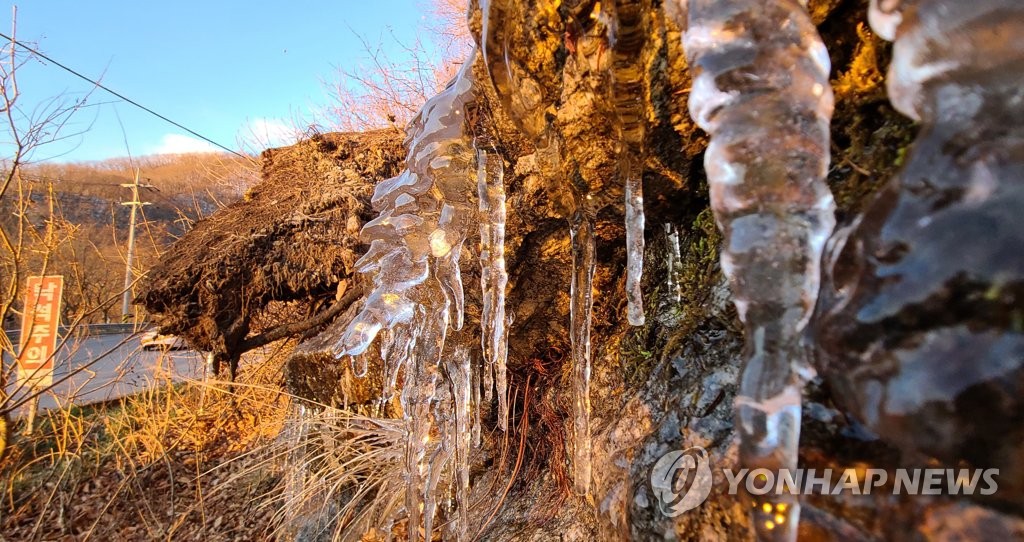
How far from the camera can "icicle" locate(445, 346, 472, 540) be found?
2.33 meters

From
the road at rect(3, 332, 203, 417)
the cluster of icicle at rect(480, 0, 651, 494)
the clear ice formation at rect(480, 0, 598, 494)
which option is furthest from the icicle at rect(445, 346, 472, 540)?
the road at rect(3, 332, 203, 417)

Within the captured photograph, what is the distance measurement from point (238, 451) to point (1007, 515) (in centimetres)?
669

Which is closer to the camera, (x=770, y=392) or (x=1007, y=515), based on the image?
(x=1007, y=515)

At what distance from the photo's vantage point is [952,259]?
1.57 feet

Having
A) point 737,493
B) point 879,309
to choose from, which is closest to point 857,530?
point 737,493

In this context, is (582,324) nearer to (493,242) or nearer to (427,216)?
(493,242)

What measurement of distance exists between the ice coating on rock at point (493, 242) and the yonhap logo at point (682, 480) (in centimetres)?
87

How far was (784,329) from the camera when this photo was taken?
652 millimetres

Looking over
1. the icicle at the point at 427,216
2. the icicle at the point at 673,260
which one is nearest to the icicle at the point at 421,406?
the icicle at the point at 427,216

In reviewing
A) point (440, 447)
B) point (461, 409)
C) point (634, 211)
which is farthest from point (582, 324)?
point (440, 447)

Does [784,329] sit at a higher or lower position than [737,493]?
higher

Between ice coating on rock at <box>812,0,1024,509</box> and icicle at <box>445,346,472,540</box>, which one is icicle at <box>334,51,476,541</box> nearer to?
icicle at <box>445,346,472,540</box>

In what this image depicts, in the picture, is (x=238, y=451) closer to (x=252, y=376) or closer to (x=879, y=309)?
(x=252, y=376)

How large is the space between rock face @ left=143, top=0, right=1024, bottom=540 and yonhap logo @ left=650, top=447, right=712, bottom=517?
20mm
